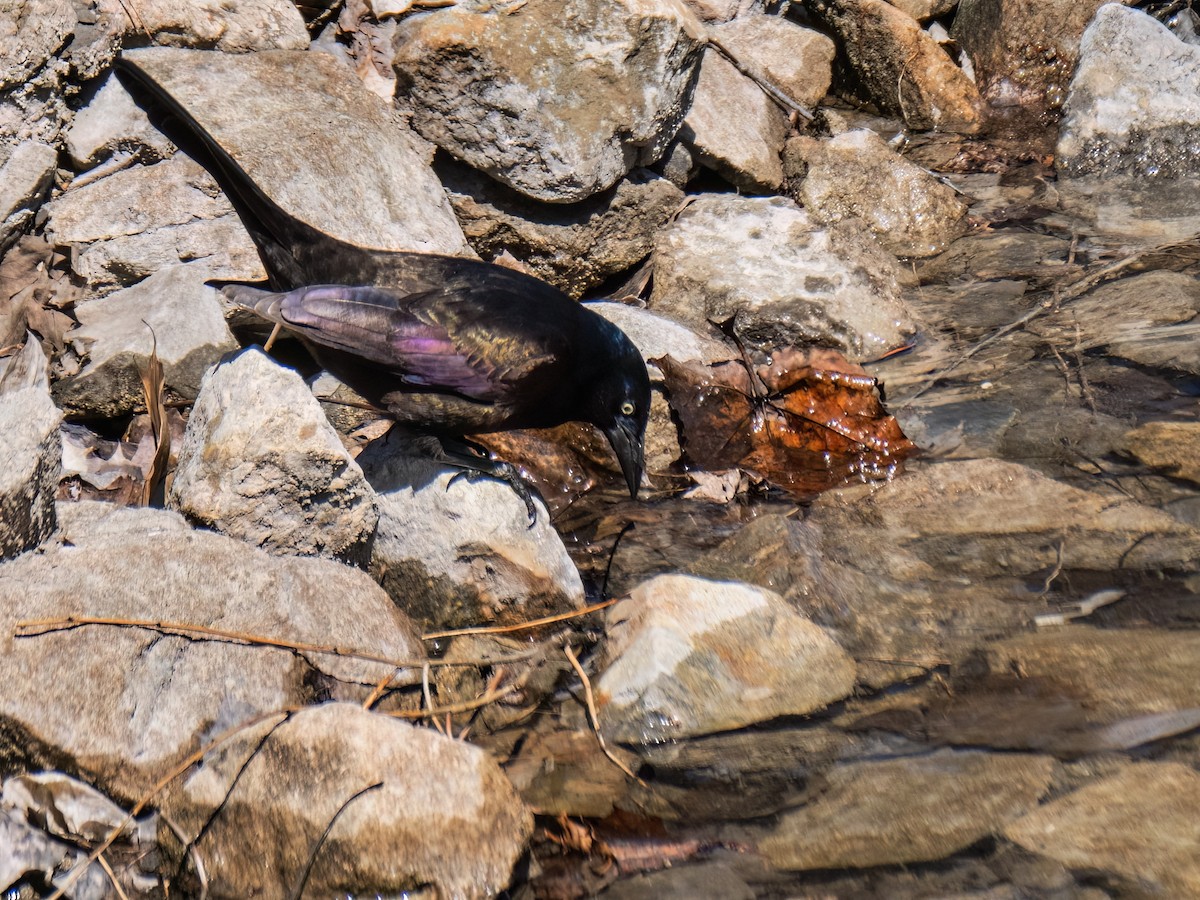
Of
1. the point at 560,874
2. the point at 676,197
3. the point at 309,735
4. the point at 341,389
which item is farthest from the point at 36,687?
the point at 676,197

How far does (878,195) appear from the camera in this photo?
7.34 m

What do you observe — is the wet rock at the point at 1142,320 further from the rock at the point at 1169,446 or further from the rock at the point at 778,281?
the rock at the point at 778,281

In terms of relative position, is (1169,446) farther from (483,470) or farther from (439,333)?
(439,333)

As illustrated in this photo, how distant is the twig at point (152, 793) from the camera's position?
2.80 metres

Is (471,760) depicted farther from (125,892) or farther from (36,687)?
(36,687)

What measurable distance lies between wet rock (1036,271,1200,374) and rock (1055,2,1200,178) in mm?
2046

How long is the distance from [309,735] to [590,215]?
4203 millimetres

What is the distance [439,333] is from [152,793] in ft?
6.52

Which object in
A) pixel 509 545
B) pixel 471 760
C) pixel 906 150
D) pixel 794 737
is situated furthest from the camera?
pixel 906 150

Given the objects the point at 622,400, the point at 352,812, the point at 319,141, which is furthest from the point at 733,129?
the point at 352,812

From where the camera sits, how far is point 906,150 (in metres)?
8.46

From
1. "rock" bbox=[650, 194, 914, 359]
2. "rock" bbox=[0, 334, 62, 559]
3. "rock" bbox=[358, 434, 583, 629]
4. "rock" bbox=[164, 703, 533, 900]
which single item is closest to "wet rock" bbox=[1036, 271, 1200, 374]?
"rock" bbox=[650, 194, 914, 359]

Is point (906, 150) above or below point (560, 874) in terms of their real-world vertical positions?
below

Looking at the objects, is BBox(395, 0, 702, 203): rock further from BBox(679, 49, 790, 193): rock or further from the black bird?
the black bird
